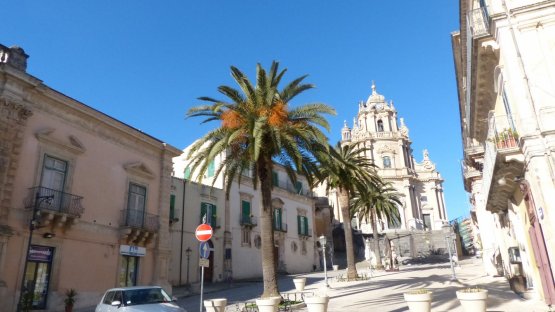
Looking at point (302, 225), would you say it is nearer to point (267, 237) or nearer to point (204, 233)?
point (267, 237)

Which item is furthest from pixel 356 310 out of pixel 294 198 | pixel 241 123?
pixel 294 198

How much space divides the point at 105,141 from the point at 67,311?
8.50 meters

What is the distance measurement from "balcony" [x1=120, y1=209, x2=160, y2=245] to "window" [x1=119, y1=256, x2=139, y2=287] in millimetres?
917

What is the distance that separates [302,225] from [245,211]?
9190 mm

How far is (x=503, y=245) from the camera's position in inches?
851

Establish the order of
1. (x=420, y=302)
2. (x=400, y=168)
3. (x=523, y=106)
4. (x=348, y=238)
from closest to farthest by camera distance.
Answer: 1. (x=420, y=302)
2. (x=523, y=106)
3. (x=348, y=238)
4. (x=400, y=168)

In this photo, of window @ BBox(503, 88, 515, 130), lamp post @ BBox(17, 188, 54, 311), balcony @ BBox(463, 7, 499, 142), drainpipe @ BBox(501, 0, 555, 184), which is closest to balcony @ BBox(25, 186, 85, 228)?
lamp post @ BBox(17, 188, 54, 311)

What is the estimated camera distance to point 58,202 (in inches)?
711

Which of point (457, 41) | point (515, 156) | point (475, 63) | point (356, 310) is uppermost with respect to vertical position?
point (457, 41)

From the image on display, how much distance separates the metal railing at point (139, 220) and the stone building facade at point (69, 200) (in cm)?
5

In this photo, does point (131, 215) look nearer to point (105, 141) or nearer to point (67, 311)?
point (105, 141)

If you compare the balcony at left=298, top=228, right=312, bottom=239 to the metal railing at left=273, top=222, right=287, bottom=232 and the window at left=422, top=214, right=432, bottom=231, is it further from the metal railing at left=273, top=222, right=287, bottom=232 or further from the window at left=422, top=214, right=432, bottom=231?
the window at left=422, top=214, right=432, bottom=231

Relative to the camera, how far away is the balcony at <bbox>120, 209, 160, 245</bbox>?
69.0 feet

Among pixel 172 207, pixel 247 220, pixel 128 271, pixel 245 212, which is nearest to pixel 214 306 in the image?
pixel 128 271
